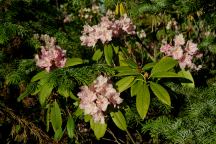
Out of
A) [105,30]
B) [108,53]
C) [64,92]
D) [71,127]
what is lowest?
[71,127]

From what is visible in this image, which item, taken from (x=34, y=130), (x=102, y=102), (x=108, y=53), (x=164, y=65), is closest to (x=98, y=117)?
(x=102, y=102)

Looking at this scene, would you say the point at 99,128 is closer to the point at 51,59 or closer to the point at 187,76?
the point at 51,59

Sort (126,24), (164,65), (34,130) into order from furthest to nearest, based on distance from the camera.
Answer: (34,130)
(126,24)
(164,65)

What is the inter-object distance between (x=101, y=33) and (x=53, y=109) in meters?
0.51

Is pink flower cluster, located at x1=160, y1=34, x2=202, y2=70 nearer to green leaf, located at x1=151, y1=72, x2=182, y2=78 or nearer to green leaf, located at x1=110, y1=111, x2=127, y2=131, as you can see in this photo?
green leaf, located at x1=151, y1=72, x2=182, y2=78

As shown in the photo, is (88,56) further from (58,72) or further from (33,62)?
(58,72)

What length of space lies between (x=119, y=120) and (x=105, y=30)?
0.57 meters

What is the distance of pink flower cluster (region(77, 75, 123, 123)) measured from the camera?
75.4 inches

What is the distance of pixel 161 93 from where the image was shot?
6.48ft

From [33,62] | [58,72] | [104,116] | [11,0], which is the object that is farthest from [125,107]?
[11,0]

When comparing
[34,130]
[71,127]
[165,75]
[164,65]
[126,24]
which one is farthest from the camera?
[34,130]

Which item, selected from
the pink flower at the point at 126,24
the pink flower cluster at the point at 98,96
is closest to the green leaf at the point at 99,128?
the pink flower cluster at the point at 98,96

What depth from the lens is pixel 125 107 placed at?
2148 millimetres

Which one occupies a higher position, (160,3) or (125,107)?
(160,3)
